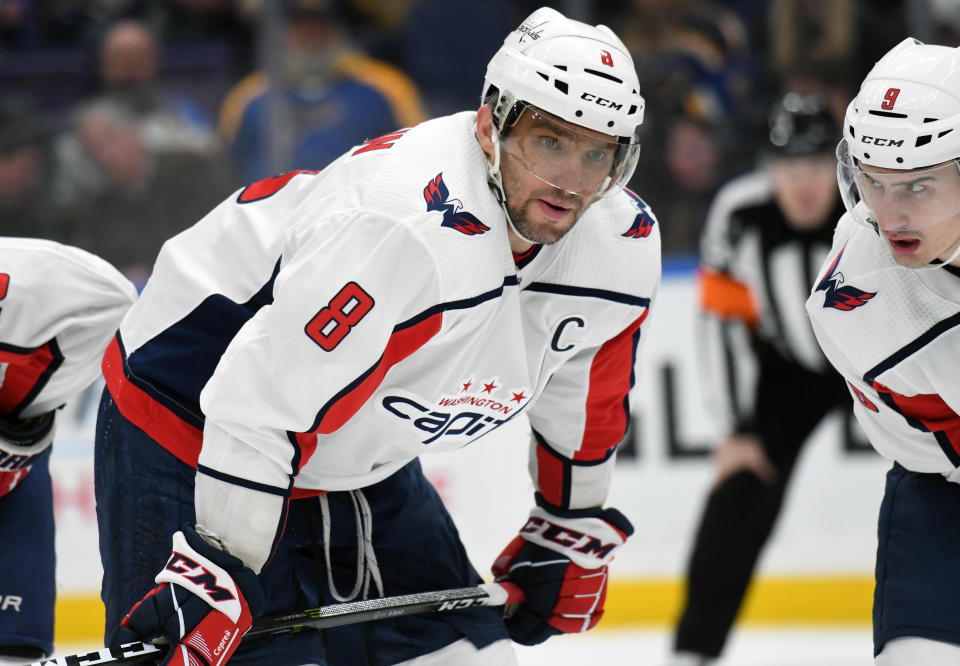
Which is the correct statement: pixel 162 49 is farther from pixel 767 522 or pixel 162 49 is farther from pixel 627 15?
pixel 767 522

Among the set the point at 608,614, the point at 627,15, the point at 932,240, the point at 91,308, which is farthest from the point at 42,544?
the point at 627,15

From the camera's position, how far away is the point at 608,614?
14.8 feet

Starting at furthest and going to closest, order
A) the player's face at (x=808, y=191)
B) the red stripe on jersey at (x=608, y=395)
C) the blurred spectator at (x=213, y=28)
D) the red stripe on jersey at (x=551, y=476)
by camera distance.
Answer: the blurred spectator at (x=213, y=28), the player's face at (x=808, y=191), the red stripe on jersey at (x=551, y=476), the red stripe on jersey at (x=608, y=395)

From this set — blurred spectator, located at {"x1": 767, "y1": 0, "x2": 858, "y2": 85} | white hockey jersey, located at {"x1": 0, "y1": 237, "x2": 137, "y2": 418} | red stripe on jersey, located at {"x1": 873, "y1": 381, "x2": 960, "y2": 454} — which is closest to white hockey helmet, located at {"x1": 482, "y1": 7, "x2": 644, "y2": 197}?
red stripe on jersey, located at {"x1": 873, "y1": 381, "x2": 960, "y2": 454}

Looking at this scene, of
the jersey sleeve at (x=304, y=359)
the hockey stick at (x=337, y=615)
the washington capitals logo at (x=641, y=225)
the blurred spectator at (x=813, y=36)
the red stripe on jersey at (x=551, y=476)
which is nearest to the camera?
the jersey sleeve at (x=304, y=359)

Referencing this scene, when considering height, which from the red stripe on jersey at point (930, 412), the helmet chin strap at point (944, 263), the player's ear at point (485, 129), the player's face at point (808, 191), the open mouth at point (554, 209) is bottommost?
the player's face at point (808, 191)

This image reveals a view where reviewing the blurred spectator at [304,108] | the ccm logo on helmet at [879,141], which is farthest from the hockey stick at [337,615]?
the blurred spectator at [304,108]

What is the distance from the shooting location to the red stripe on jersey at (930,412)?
2279 mm

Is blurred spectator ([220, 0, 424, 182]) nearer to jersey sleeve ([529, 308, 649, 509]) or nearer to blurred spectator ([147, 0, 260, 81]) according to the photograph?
blurred spectator ([147, 0, 260, 81])

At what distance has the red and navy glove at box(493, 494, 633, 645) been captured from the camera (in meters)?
2.66

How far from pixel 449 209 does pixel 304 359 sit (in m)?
0.31

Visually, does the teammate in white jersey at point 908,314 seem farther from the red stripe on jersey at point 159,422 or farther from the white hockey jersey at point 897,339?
the red stripe on jersey at point 159,422

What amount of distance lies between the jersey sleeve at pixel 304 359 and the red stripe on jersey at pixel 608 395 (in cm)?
51

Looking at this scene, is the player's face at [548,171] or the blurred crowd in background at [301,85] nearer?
the player's face at [548,171]
